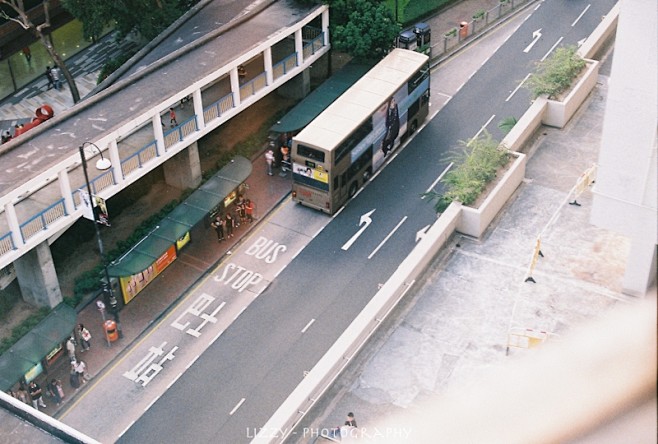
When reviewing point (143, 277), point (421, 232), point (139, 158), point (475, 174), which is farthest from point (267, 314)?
point (475, 174)

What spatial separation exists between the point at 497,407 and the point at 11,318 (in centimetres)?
4243

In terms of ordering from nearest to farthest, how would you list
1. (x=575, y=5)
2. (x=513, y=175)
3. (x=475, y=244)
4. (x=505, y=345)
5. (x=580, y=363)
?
(x=580, y=363) < (x=505, y=345) < (x=475, y=244) < (x=513, y=175) < (x=575, y=5)

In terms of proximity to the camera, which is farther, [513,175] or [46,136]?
[46,136]

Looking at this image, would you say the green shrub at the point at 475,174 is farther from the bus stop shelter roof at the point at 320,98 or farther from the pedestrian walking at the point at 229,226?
the bus stop shelter roof at the point at 320,98

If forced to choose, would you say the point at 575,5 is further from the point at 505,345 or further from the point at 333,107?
the point at 505,345

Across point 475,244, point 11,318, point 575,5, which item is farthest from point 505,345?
point 575,5

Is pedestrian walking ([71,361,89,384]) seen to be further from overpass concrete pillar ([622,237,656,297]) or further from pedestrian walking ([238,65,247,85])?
overpass concrete pillar ([622,237,656,297])

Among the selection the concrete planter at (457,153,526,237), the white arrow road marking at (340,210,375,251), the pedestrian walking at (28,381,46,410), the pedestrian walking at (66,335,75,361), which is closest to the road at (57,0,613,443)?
the white arrow road marking at (340,210,375,251)

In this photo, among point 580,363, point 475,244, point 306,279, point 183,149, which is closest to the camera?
point 580,363

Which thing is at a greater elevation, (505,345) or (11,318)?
(505,345)

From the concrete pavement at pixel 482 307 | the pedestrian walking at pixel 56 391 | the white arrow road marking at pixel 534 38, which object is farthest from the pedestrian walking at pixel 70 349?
the white arrow road marking at pixel 534 38

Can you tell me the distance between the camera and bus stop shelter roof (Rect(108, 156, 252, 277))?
40906 millimetres

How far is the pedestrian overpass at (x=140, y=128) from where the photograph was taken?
38.9 meters

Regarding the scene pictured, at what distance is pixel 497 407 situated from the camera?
1.78 meters
